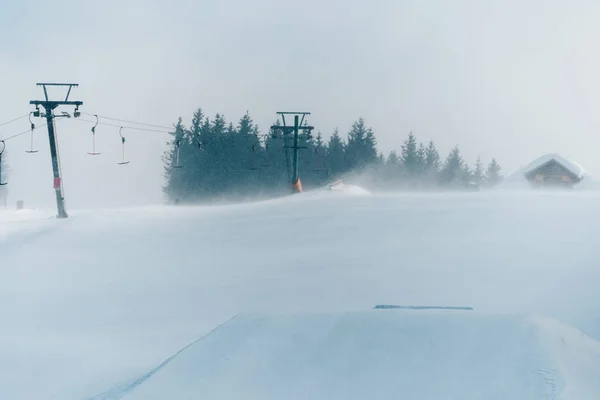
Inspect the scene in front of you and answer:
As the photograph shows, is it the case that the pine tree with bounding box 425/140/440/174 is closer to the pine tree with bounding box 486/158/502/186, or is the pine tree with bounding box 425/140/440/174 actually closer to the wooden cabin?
the pine tree with bounding box 486/158/502/186

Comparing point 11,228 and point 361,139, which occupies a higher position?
point 361,139

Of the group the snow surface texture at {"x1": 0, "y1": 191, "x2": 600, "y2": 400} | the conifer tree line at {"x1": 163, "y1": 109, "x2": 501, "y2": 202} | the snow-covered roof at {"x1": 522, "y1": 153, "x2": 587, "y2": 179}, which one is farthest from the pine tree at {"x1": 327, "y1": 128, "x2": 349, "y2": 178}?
the snow surface texture at {"x1": 0, "y1": 191, "x2": 600, "y2": 400}

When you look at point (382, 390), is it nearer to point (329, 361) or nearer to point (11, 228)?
point (329, 361)

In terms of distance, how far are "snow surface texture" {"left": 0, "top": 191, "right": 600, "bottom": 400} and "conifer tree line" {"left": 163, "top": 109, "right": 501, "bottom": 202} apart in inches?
1509

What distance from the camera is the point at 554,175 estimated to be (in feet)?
160

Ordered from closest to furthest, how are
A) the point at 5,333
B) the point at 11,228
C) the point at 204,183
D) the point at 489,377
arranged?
1. the point at 489,377
2. the point at 5,333
3. the point at 11,228
4. the point at 204,183

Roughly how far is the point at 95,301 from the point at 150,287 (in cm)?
155

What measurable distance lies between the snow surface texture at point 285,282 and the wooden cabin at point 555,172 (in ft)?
65.7

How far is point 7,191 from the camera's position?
81.6m

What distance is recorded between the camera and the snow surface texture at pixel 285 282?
26.4 ft

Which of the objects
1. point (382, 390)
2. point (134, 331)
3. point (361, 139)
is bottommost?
point (134, 331)

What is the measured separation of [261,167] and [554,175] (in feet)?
100

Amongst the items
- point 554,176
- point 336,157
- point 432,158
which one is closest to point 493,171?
point 432,158

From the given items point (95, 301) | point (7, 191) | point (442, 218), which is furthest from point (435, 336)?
point (7, 191)
